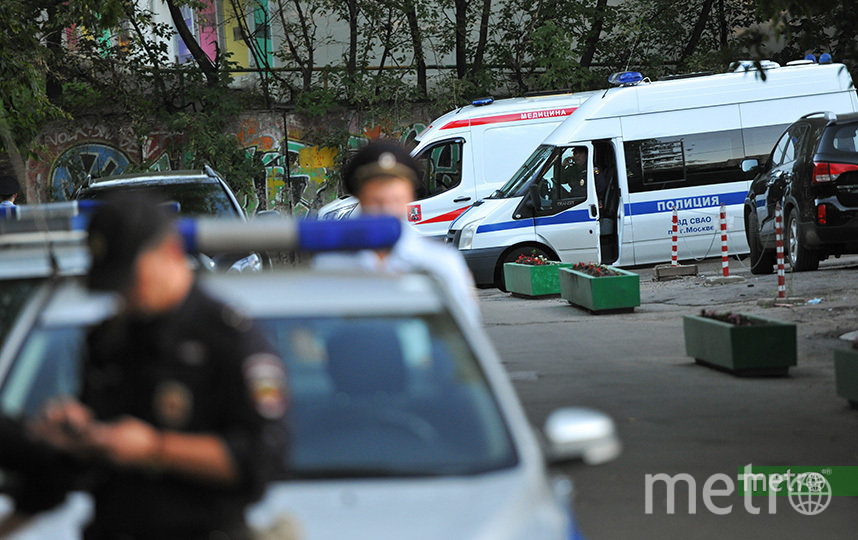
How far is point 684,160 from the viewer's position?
19.6m

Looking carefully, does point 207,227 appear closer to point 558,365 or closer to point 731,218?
point 558,365

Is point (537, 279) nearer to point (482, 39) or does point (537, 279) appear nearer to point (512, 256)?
point (512, 256)

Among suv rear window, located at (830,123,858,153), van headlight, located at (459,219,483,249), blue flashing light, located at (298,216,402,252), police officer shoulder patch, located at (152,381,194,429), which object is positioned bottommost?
van headlight, located at (459,219,483,249)

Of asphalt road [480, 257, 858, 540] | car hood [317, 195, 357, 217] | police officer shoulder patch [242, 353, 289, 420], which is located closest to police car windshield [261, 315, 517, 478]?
police officer shoulder patch [242, 353, 289, 420]

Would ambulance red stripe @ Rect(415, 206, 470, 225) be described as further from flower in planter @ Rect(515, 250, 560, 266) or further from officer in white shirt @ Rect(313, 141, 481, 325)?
officer in white shirt @ Rect(313, 141, 481, 325)

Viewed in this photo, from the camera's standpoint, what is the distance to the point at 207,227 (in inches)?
144

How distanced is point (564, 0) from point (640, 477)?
931 inches

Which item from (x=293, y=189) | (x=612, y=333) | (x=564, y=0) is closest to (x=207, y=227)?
(x=612, y=333)

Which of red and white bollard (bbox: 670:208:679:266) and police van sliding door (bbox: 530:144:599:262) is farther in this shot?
police van sliding door (bbox: 530:144:599:262)

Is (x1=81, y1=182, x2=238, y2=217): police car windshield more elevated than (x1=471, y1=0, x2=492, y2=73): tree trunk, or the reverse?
(x1=471, y1=0, x2=492, y2=73): tree trunk

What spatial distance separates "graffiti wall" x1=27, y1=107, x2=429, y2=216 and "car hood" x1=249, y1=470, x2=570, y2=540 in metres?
24.6

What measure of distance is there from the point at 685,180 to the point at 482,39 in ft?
35.1

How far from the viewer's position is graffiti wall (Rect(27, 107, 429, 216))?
27312 mm

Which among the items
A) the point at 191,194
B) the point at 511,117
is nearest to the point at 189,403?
the point at 191,194
